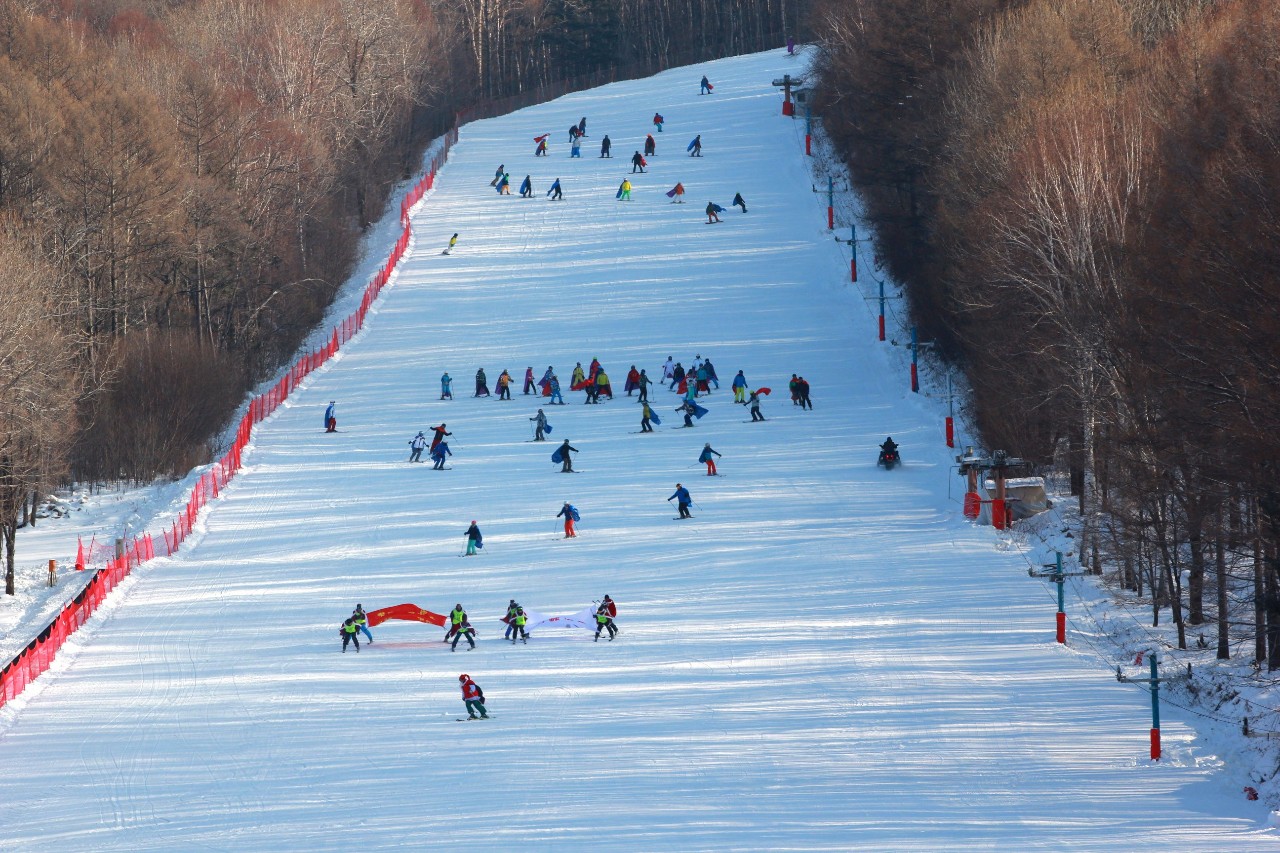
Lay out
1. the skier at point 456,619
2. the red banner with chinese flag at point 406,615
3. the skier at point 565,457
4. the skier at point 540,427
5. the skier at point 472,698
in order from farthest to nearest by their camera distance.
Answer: the skier at point 540,427 → the skier at point 565,457 → the red banner with chinese flag at point 406,615 → the skier at point 456,619 → the skier at point 472,698

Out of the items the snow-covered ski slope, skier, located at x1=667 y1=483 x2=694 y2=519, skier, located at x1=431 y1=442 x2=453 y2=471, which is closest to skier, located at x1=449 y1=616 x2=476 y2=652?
the snow-covered ski slope

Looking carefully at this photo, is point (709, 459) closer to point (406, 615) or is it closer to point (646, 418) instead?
point (646, 418)

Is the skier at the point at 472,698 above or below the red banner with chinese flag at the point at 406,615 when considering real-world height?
below

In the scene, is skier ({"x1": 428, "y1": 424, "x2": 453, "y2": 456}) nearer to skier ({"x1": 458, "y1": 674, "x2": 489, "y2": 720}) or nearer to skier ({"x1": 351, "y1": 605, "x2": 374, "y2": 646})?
skier ({"x1": 351, "y1": 605, "x2": 374, "y2": 646})

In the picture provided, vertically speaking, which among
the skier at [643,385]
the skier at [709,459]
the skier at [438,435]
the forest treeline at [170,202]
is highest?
the forest treeline at [170,202]

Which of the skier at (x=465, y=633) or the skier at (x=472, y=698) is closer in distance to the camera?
the skier at (x=472, y=698)

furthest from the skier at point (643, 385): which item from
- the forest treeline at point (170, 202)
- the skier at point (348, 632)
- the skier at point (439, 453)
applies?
the skier at point (348, 632)

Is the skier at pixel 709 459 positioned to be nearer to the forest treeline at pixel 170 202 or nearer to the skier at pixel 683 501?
the skier at pixel 683 501

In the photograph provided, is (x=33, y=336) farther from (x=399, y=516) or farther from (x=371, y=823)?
(x=371, y=823)
